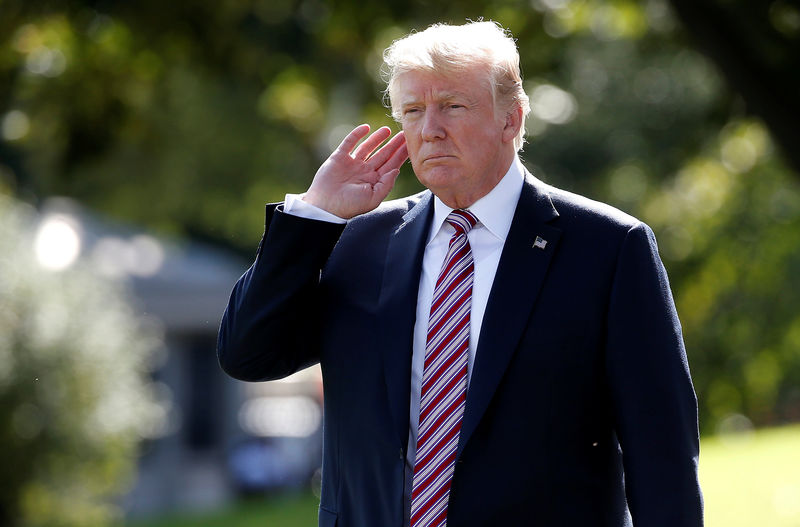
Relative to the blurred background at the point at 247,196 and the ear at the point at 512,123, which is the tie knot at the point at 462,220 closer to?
the ear at the point at 512,123

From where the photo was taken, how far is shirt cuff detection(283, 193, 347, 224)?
3.18m

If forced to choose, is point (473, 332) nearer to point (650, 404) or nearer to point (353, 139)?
point (650, 404)

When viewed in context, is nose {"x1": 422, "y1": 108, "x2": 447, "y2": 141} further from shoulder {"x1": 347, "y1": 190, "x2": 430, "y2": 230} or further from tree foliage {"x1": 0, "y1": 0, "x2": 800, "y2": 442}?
tree foliage {"x1": 0, "y1": 0, "x2": 800, "y2": 442}

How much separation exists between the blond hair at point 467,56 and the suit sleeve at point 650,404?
0.51 m

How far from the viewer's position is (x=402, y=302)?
309 cm

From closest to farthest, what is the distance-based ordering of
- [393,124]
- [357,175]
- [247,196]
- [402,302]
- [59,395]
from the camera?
[402,302] < [357,175] < [393,124] < [59,395] < [247,196]

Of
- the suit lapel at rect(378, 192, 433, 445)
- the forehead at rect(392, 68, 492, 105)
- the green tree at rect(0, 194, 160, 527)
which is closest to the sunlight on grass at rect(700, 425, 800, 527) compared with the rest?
the suit lapel at rect(378, 192, 433, 445)

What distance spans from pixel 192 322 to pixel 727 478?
13.4 meters

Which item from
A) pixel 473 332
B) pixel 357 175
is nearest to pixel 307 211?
pixel 357 175

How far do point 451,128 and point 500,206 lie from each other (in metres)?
0.25

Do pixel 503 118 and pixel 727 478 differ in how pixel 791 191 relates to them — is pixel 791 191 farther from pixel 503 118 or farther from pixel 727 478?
pixel 503 118

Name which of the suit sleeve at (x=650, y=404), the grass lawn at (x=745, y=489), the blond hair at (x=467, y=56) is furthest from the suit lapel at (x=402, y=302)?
the grass lawn at (x=745, y=489)

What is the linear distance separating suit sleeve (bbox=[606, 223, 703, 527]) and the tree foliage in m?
5.65

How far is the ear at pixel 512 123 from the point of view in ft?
10.1
